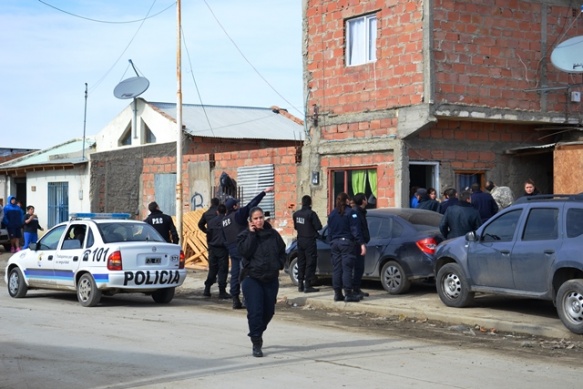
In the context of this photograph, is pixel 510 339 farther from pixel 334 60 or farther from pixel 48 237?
pixel 334 60

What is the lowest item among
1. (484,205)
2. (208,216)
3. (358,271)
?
(358,271)

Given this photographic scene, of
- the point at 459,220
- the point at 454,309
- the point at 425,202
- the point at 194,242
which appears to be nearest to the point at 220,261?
the point at 425,202

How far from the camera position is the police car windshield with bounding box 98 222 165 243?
51.0 feet

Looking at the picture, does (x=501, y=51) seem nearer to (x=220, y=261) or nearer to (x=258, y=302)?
(x=220, y=261)

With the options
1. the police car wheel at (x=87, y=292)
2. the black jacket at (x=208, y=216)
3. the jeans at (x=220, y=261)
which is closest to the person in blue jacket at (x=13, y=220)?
the black jacket at (x=208, y=216)

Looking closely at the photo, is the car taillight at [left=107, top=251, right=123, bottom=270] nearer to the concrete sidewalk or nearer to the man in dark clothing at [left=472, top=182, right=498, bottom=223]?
the concrete sidewalk

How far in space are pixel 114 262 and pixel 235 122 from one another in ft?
61.1

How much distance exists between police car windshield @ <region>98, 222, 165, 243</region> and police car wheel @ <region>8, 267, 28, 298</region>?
98.4 inches

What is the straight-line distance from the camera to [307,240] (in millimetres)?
16594

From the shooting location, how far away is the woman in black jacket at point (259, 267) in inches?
403

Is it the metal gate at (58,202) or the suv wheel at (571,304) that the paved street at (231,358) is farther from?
the metal gate at (58,202)

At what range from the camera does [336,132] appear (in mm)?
21359

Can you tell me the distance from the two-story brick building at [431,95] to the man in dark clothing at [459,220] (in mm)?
4205

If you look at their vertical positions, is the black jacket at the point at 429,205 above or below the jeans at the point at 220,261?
above
